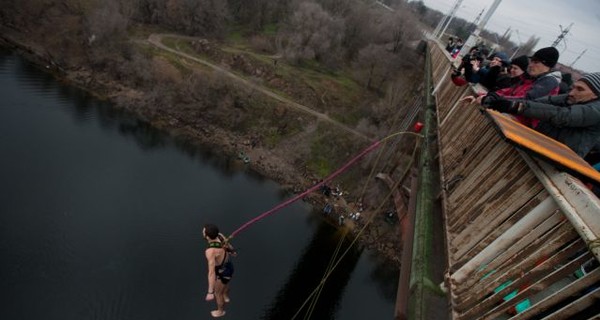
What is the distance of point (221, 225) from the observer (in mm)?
25328

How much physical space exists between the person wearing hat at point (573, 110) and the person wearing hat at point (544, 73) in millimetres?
1149

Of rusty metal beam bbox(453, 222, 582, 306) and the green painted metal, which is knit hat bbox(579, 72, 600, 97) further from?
the green painted metal

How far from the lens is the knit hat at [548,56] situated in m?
5.61

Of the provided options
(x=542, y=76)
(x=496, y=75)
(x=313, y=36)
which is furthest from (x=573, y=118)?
(x=313, y=36)

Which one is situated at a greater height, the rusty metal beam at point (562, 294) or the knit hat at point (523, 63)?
the knit hat at point (523, 63)

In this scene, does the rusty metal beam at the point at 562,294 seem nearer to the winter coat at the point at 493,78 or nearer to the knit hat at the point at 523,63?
the knit hat at the point at 523,63

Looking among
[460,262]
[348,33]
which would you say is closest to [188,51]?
[348,33]

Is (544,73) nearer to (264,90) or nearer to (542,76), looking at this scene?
(542,76)

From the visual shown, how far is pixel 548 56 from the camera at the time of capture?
563 centimetres

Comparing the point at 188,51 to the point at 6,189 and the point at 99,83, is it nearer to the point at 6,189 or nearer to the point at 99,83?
the point at 99,83

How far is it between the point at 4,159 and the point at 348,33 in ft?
154

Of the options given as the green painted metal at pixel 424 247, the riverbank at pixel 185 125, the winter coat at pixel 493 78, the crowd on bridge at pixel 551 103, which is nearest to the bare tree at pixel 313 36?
the riverbank at pixel 185 125

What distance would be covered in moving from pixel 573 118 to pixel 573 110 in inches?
3.9

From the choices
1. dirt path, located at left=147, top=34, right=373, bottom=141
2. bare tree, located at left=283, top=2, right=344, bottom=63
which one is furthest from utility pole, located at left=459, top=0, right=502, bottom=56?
bare tree, located at left=283, top=2, right=344, bottom=63
